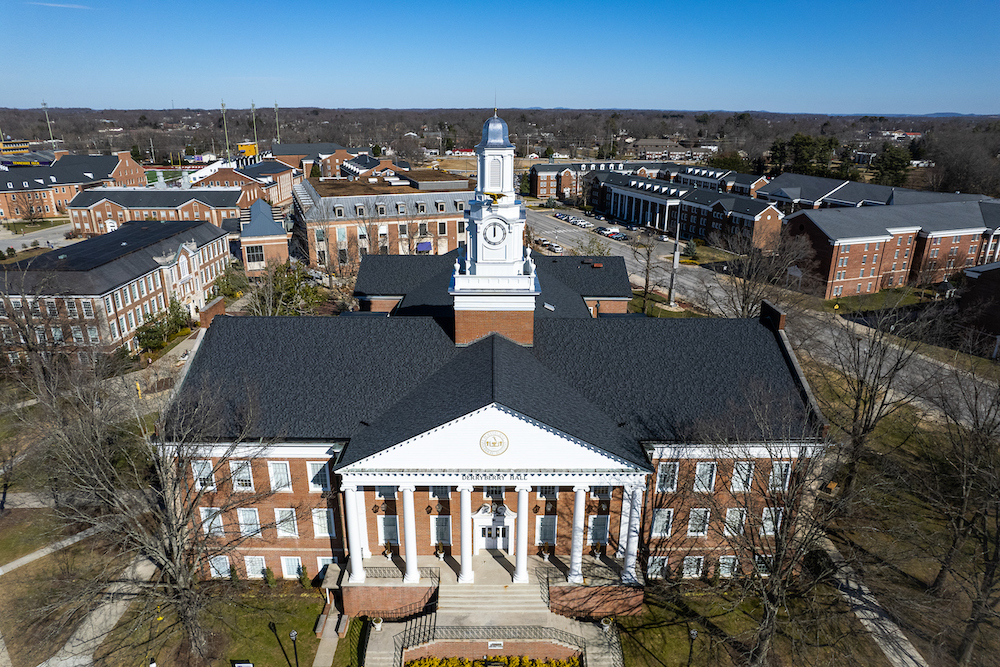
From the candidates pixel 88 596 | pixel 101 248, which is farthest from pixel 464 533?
pixel 101 248

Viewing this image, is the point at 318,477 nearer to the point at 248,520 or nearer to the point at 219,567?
the point at 248,520

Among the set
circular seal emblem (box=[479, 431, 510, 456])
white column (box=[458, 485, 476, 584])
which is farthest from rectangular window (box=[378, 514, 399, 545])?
circular seal emblem (box=[479, 431, 510, 456])

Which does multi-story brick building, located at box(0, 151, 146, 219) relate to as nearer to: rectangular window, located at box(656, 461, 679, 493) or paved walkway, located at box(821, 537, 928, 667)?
rectangular window, located at box(656, 461, 679, 493)

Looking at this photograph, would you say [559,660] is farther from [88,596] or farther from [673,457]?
[88,596]

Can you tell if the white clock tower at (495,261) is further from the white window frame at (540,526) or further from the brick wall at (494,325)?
the white window frame at (540,526)

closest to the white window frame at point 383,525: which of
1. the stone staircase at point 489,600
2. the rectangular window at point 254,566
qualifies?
the stone staircase at point 489,600
